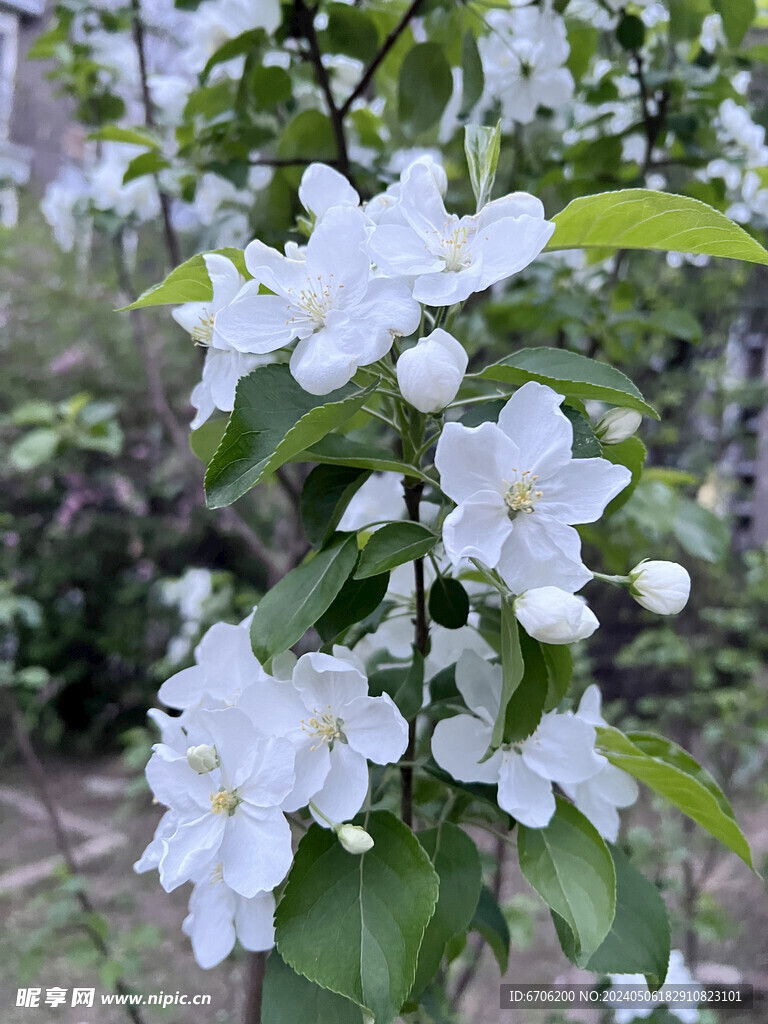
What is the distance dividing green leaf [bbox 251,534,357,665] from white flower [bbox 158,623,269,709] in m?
0.06

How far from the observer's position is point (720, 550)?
3.89ft

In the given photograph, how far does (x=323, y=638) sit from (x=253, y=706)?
6 cm

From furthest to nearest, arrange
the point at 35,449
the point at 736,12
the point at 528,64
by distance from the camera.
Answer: the point at 35,449 < the point at 528,64 < the point at 736,12

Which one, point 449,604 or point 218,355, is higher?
point 218,355

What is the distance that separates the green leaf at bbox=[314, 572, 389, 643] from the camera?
517 millimetres

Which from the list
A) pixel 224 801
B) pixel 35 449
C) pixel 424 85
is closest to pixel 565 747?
pixel 224 801

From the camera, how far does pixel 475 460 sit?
0.45 meters

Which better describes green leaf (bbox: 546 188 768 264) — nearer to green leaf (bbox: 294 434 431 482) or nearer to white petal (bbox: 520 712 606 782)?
green leaf (bbox: 294 434 431 482)

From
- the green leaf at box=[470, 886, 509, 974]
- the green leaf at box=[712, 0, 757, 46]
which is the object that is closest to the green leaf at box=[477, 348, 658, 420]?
the green leaf at box=[470, 886, 509, 974]

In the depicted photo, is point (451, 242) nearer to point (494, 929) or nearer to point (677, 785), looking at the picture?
point (677, 785)

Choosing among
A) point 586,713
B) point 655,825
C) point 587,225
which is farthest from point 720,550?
point 655,825

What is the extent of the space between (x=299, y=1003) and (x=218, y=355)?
0.45 metres

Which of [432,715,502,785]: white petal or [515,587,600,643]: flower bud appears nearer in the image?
[515,587,600,643]: flower bud

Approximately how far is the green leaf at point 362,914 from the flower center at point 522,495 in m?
0.23
